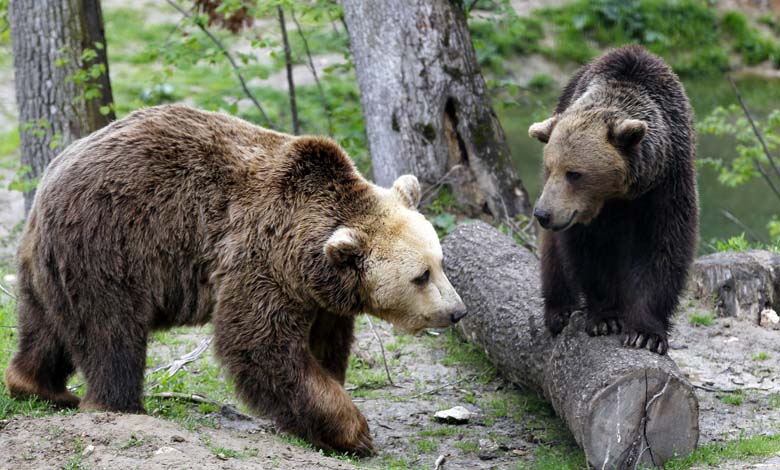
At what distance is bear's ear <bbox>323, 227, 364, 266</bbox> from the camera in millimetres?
5723

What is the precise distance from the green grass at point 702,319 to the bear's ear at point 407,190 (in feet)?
10.8

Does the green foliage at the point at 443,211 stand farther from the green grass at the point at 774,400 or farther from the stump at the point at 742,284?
the green grass at the point at 774,400

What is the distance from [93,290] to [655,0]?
1928 cm

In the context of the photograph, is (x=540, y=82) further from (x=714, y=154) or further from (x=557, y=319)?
(x=557, y=319)

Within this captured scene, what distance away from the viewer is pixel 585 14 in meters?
22.0

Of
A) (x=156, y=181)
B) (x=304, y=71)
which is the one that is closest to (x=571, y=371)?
(x=156, y=181)

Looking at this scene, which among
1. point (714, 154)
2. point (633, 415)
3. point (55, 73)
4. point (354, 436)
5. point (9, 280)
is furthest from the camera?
point (714, 154)

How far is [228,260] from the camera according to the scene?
5.96 meters

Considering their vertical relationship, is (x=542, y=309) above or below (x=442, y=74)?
below

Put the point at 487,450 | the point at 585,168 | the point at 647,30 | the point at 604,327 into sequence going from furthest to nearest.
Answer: the point at 647,30, the point at 487,450, the point at 604,327, the point at 585,168

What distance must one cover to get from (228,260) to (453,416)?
1994 mm

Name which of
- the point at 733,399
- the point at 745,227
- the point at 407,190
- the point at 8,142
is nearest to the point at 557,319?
the point at 407,190

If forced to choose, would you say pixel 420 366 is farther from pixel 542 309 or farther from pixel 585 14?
pixel 585 14

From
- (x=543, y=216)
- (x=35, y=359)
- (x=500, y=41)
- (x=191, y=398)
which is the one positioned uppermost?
(x=500, y=41)
